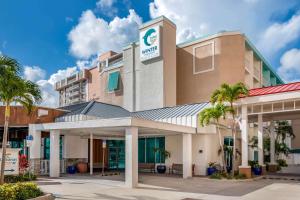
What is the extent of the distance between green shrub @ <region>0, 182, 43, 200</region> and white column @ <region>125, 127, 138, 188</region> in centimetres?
551

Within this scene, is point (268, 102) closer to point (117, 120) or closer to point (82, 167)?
point (117, 120)

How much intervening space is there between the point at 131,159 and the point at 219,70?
903 inches

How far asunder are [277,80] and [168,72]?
1427 inches

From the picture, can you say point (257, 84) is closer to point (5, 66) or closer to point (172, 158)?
point (172, 158)

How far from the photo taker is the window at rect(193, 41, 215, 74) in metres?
39.2

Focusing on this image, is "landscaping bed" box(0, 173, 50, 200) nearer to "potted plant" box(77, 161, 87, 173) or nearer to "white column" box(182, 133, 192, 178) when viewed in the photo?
"white column" box(182, 133, 192, 178)

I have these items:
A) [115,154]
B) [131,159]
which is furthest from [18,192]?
[115,154]

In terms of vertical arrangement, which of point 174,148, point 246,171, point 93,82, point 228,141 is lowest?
point 246,171

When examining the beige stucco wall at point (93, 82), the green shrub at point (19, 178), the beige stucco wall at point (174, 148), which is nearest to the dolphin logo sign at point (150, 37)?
the beige stucco wall at point (174, 148)

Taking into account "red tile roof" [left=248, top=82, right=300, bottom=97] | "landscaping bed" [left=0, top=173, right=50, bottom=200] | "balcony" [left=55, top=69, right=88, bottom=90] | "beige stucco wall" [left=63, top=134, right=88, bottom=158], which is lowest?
"landscaping bed" [left=0, top=173, right=50, bottom=200]

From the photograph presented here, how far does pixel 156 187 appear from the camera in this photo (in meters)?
18.0

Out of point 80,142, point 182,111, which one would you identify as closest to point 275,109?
point 182,111

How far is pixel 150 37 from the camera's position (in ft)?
131

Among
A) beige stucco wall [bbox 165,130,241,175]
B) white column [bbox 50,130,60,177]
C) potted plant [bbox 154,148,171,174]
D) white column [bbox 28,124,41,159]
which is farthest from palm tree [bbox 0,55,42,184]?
potted plant [bbox 154,148,171,174]
